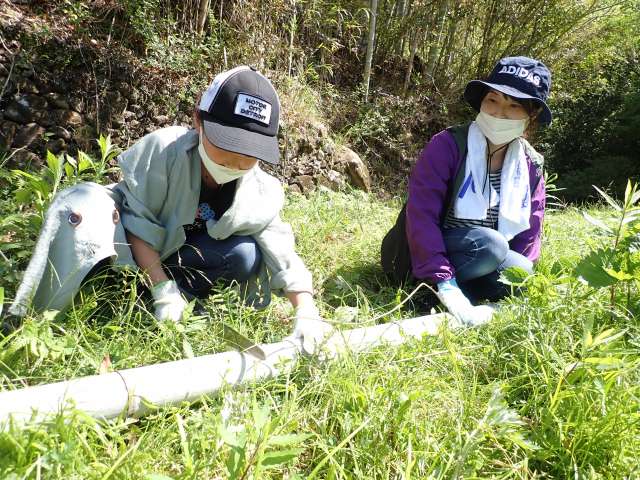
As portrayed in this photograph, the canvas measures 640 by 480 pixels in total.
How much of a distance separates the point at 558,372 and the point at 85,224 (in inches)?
59.9

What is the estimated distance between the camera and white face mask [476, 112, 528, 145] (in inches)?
92.3

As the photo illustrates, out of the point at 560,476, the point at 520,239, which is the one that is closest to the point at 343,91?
the point at 520,239

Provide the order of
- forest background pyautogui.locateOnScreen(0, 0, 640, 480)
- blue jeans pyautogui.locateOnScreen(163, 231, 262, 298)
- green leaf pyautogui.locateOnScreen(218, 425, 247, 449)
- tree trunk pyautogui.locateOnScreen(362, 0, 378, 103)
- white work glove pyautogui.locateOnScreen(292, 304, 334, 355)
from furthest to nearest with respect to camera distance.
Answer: tree trunk pyautogui.locateOnScreen(362, 0, 378, 103) < blue jeans pyautogui.locateOnScreen(163, 231, 262, 298) < white work glove pyautogui.locateOnScreen(292, 304, 334, 355) < forest background pyautogui.locateOnScreen(0, 0, 640, 480) < green leaf pyautogui.locateOnScreen(218, 425, 247, 449)

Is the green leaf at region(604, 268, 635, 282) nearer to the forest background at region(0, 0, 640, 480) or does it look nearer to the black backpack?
the forest background at region(0, 0, 640, 480)

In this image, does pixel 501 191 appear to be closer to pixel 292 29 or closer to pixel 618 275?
pixel 618 275

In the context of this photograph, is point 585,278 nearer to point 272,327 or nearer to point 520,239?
point 520,239

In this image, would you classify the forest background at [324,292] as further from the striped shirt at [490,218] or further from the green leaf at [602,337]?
the striped shirt at [490,218]

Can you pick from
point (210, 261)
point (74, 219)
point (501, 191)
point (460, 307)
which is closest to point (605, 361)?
point (460, 307)

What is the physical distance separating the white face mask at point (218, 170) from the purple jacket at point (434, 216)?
890mm

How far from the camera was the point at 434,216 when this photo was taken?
235 cm

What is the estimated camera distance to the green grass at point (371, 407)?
3.46 ft

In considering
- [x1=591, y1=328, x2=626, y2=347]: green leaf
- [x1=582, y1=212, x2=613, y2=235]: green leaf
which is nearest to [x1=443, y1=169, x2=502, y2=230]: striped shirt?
[x1=582, y1=212, x2=613, y2=235]: green leaf

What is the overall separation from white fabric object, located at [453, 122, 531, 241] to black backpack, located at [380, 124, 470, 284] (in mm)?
28

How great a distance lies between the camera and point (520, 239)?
2516 mm
